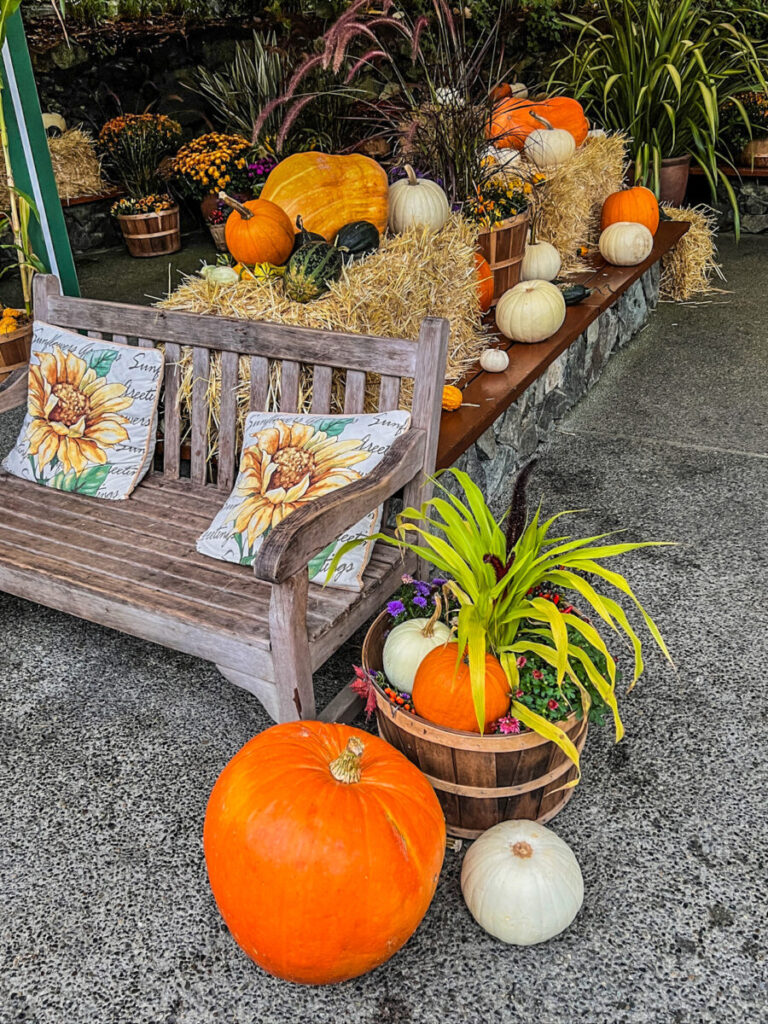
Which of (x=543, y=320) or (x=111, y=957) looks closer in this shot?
(x=111, y=957)

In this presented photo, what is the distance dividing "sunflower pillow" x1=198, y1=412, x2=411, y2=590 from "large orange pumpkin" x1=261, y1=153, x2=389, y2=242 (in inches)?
51.0

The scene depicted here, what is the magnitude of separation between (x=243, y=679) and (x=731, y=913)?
1113mm

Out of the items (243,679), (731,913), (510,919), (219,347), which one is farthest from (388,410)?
(731,913)

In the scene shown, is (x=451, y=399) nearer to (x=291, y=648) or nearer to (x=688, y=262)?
(x=291, y=648)

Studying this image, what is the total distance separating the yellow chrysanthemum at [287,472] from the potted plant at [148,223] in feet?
16.7

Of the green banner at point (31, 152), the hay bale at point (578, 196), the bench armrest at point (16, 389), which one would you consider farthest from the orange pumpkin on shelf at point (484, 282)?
the bench armrest at point (16, 389)

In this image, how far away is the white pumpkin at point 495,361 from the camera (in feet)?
10.7

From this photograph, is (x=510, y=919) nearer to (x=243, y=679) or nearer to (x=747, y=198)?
(x=243, y=679)

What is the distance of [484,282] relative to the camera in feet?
12.0

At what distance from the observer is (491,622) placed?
178 centimetres

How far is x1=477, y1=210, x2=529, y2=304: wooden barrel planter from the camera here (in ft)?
11.9

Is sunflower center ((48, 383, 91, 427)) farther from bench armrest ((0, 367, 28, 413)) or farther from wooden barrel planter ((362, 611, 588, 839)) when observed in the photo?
wooden barrel planter ((362, 611, 588, 839))

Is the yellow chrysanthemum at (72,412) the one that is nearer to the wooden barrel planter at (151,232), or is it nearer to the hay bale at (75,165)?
the wooden barrel planter at (151,232)

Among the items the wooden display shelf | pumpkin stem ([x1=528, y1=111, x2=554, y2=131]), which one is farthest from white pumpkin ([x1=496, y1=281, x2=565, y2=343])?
pumpkin stem ([x1=528, y1=111, x2=554, y2=131])
